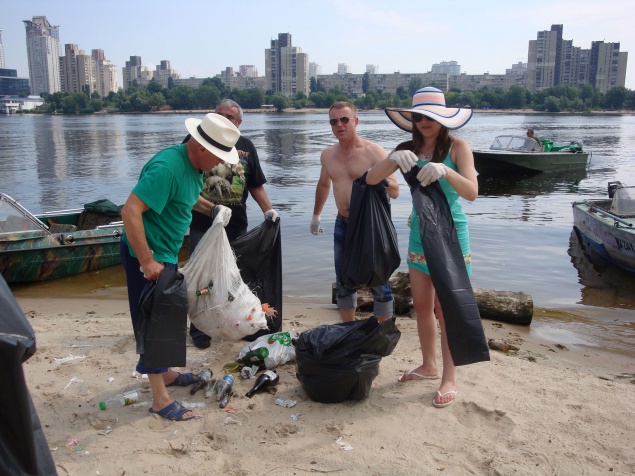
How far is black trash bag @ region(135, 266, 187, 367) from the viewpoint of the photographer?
3461mm

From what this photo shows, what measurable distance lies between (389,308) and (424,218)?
107cm

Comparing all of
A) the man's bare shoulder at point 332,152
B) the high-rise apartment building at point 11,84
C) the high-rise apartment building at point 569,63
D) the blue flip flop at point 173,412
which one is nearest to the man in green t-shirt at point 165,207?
the blue flip flop at point 173,412

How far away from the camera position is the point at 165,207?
3570mm

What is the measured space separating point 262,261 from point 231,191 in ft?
2.29

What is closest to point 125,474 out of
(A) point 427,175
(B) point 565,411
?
(A) point 427,175

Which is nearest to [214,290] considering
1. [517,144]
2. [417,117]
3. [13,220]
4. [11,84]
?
[417,117]

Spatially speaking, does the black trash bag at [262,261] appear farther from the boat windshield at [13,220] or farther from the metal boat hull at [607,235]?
the metal boat hull at [607,235]

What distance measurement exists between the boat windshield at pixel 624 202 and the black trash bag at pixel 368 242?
740 cm

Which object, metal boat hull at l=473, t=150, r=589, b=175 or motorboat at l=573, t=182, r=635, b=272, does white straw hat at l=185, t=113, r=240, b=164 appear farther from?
metal boat hull at l=473, t=150, r=589, b=175

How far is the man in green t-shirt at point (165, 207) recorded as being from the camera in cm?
337

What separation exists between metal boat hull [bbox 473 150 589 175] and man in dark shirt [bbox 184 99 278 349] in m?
18.3

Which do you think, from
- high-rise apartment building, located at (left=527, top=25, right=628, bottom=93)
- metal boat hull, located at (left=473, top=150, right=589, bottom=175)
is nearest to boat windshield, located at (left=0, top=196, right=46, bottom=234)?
metal boat hull, located at (left=473, top=150, right=589, bottom=175)

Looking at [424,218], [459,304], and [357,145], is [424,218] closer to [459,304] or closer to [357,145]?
[459,304]

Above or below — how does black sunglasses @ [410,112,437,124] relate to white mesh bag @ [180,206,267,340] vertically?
above
